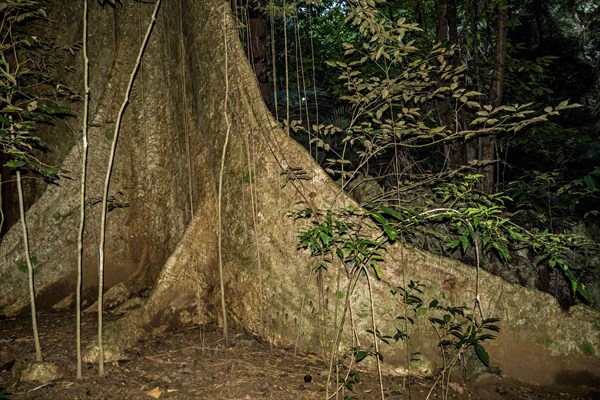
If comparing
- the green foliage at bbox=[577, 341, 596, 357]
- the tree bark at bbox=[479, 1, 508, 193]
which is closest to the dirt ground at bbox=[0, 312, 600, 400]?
the green foliage at bbox=[577, 341, 596, 357]

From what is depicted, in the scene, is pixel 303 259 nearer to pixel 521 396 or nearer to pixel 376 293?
pixel 376 293

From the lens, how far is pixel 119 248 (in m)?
4.05

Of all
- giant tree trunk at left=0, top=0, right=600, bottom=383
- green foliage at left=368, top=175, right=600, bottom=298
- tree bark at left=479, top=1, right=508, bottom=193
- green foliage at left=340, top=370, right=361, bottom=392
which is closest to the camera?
green foliage at left=368, top=175, right=600, bottom=298

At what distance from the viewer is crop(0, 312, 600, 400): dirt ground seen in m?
2.40

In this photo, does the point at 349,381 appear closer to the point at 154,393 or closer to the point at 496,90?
the point at 154,393

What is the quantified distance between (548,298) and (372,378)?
5.03 ft

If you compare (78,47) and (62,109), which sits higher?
(78,47)

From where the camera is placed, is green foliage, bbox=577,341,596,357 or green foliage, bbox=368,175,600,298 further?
green foliage, bbox=577,341,596,357

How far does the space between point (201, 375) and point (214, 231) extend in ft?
4.06

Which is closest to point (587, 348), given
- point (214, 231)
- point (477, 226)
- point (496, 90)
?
point (477, 226)

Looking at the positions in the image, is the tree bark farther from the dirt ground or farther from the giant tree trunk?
the dirt ground

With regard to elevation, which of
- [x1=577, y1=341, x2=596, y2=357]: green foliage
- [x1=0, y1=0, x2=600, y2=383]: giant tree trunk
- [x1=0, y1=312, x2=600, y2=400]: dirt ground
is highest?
[x1=0, y1=0, x2=600, y2=383]: giant tree trunk

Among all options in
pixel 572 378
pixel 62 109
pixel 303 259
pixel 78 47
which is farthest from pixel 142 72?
pixel 572 378

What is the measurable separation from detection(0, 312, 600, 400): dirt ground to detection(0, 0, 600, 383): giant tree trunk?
153 mm
